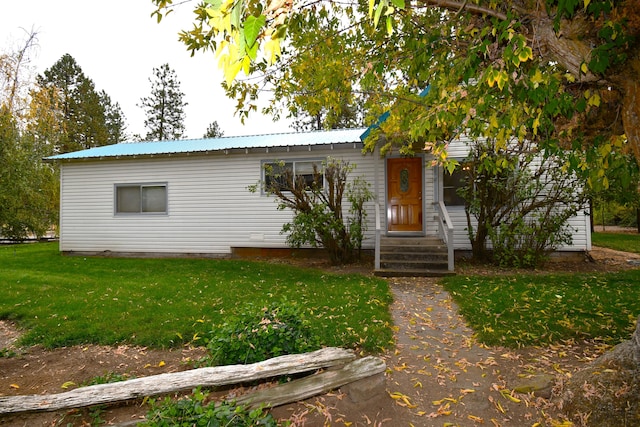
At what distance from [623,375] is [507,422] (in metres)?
0.90

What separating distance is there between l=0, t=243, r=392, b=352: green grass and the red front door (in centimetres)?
291

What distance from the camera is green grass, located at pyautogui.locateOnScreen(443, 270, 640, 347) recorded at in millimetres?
3768

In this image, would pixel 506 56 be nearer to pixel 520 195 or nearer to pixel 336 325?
pixel 336 325

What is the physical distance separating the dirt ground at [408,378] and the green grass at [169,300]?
271 millimetres

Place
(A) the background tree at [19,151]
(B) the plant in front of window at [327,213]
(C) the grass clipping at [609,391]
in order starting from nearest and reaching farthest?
(C) the grass clipping at [609,391]
(B) the plant in front of window at [327,213]
(A) the background tree at [19,151]

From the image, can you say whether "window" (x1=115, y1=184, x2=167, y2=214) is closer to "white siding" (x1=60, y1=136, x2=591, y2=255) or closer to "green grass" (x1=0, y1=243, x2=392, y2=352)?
"white siding" (x1=60, y1=136, x2=591, y2=255)

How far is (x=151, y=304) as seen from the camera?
5.07 metres

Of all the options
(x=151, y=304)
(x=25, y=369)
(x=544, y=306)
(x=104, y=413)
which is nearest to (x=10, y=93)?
(x=151, y=304)

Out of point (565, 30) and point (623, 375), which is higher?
point (565, 30)

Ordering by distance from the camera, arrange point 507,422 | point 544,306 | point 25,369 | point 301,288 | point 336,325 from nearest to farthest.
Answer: point 507,422
point 25,369
point 336,325
point 544,306
point 301,288

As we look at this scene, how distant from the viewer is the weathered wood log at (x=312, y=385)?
2268 mm

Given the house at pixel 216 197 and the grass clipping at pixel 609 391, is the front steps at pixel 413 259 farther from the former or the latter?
the grass clipping at pixel 609 391

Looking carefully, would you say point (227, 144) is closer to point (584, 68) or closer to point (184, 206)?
point (184, 206)

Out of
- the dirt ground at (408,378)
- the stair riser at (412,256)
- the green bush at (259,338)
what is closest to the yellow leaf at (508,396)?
the dirt ground at (408,378)
